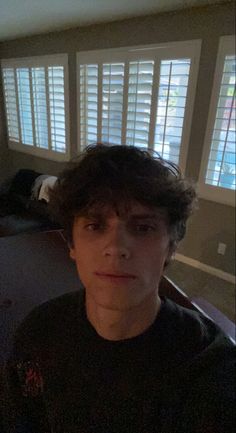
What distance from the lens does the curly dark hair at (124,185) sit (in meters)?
0.60

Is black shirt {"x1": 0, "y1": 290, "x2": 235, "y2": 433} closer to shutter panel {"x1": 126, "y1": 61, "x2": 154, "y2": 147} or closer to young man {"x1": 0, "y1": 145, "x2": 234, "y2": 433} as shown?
young man {"x1": 0, "y1": 145, "x2": 234, "y2": 433}

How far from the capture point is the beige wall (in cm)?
196

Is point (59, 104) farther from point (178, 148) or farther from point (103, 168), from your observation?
point (103, 168)

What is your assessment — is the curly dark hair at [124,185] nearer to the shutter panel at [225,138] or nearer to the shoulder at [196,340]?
the shoulder at [196,340]

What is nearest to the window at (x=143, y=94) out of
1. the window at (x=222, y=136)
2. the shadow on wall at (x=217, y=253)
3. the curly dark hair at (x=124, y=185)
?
the window at (x=222, y=136)

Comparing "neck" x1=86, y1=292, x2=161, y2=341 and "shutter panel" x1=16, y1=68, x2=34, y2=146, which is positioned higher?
"shutter panel" x1=16, y1=68, x2=34, y2=146

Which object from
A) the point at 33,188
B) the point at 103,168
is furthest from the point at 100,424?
the point at 33,188

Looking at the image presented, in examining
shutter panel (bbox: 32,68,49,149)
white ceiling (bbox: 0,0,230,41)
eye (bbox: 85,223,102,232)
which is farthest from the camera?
shutter panel (bbox: 32,68,49,149)

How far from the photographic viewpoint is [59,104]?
128 inches

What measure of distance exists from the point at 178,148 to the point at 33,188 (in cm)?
180

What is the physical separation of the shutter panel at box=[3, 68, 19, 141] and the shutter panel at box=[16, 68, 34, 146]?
15 cm

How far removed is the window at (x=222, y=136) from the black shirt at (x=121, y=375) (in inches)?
71.5

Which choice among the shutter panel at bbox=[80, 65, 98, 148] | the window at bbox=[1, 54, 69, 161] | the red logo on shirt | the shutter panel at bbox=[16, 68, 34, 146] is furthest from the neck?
the shutter panel at bbox=[16, 68, 34, 146]

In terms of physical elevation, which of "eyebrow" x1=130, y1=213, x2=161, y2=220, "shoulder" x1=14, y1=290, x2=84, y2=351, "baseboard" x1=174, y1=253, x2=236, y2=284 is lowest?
"baseboard" x1=174, y1=253, x2=236, y2=284
